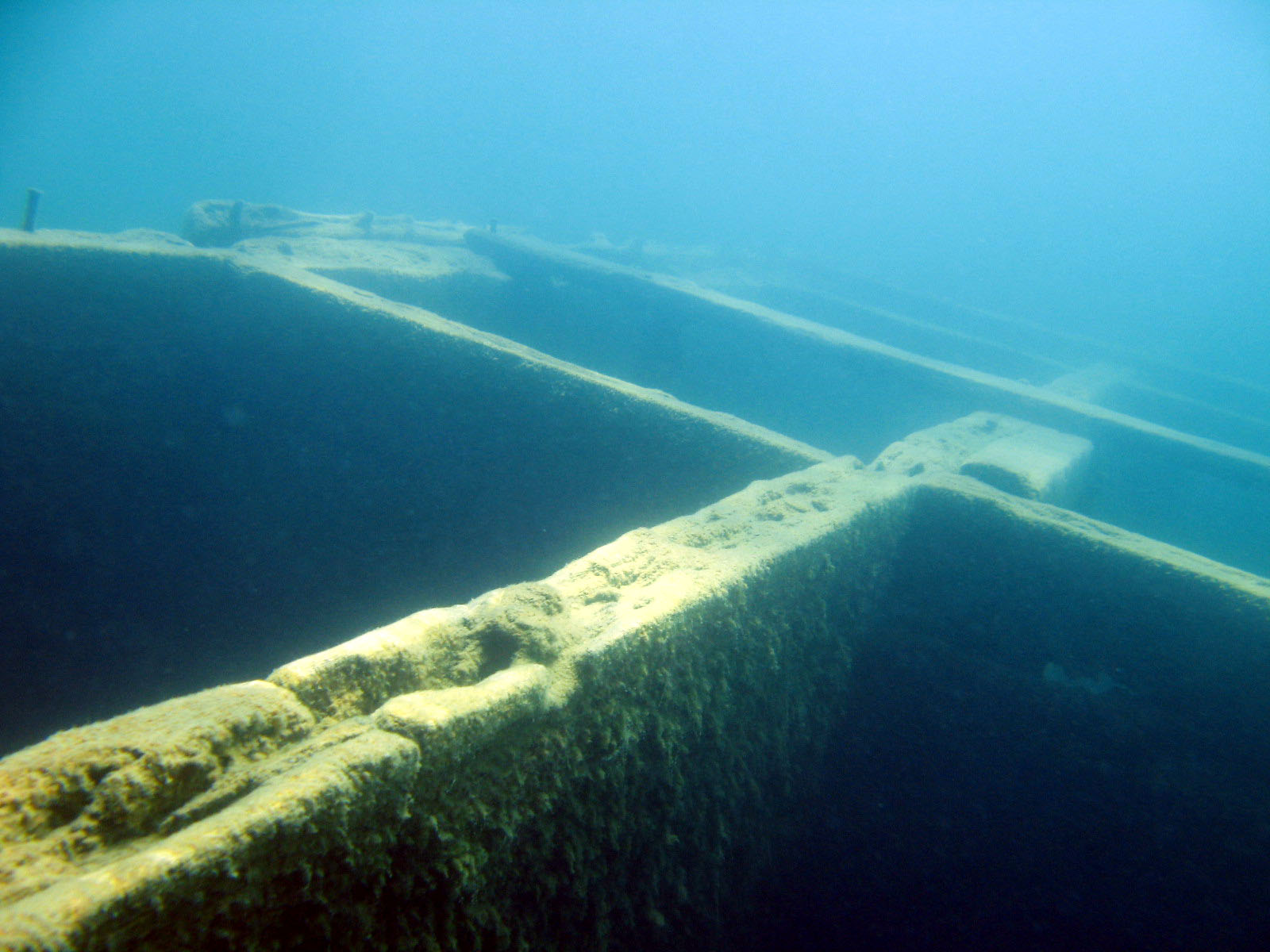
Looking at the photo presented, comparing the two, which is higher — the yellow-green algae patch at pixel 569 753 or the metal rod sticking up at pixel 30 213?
the metal rod sticking up at pixel 30 213

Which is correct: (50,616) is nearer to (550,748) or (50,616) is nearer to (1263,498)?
(550,748)

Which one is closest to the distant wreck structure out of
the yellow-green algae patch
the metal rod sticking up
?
the yellow-green algae patch

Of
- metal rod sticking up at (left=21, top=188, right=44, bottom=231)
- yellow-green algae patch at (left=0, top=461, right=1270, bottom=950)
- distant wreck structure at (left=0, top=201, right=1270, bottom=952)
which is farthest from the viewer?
metal rod sticking up at (left=21, top=188, right=44, bottom=231)

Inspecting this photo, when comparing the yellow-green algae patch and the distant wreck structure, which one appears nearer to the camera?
the yellow-green algae patch

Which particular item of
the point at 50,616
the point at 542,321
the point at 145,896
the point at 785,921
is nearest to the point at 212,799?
the point at 145,896

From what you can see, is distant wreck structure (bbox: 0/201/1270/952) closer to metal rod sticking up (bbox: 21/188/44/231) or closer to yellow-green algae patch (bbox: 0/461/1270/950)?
yellow-green algae patch (bbox: 0/461/1270/950)

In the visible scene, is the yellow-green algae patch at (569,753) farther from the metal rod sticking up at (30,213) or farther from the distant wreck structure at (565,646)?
the metal rod sticking up at (30,213)

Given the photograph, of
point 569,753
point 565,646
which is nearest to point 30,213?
point 565,646

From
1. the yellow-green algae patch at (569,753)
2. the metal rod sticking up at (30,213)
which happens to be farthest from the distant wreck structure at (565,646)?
the metal rod sticking up at (30,213)
